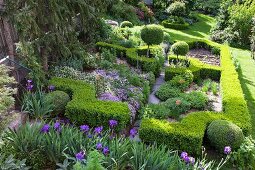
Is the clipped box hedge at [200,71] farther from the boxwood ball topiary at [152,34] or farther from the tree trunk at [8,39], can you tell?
the tree trunk at [8,39]

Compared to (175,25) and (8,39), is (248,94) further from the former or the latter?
(175,25)

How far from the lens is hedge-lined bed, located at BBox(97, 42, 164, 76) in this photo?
34.8ft

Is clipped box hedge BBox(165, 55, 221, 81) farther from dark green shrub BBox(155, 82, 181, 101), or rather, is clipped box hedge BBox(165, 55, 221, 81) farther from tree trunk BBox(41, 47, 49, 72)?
tree trunk BBox(41, 47, 49, 72)

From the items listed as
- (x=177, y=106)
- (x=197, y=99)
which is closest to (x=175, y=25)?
(x=197, y=99)

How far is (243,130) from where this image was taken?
6.92 m

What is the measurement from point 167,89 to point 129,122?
7.49ft

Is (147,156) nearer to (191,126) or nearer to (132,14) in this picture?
(191,126)

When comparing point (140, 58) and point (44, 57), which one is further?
point (140, 58)

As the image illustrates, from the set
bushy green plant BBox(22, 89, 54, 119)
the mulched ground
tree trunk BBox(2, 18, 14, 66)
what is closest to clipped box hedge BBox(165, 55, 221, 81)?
the mulched ground

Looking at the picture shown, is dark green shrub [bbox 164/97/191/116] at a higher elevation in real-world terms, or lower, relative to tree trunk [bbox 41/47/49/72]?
lower

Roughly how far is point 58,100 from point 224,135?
387 cm

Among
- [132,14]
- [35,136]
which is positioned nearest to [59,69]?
[35,136]

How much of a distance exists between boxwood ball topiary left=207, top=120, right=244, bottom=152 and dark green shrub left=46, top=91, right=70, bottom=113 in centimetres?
347

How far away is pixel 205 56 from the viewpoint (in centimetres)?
1393
